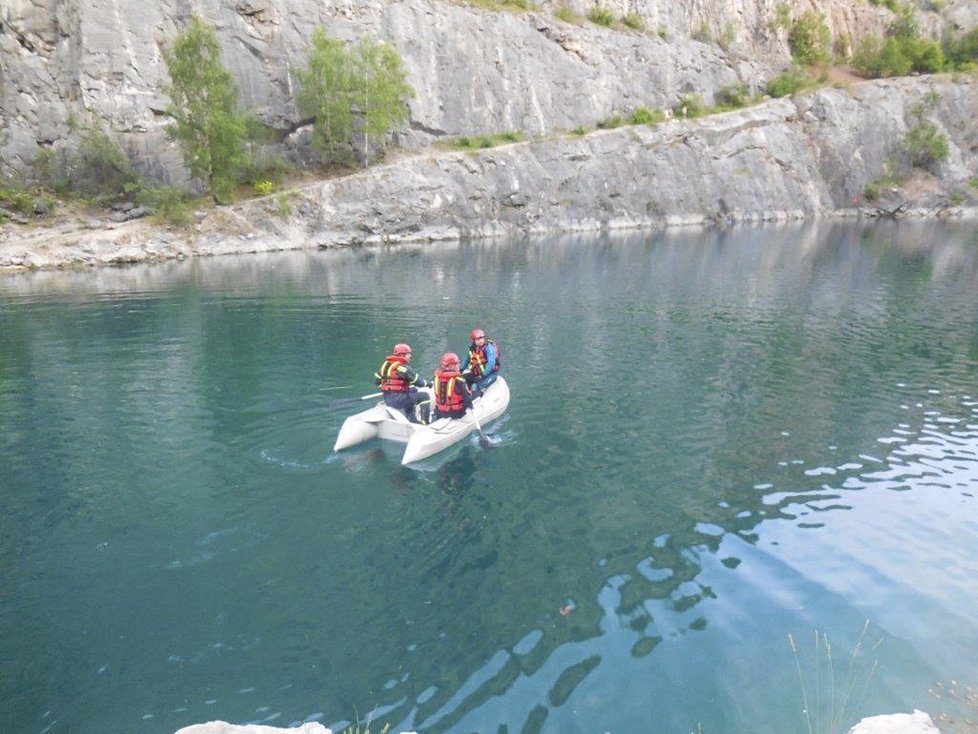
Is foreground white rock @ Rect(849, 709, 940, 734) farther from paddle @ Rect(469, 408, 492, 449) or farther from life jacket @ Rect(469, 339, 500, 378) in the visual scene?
life jacket @ Rect(469, 339, 500, 378)

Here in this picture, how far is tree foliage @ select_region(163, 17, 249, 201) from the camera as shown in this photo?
5372cm

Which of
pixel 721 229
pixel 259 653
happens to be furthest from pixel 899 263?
pixel 259 653

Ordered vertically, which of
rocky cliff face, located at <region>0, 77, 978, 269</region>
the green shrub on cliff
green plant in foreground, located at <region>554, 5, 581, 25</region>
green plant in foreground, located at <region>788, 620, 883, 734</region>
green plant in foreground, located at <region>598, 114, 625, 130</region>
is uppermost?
green plant in foreground, located at <region>554, 5, 581, 25</region>

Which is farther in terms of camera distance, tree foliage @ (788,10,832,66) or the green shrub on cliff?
tree foliage @ (788,10,832,66)

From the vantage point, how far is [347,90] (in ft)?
204

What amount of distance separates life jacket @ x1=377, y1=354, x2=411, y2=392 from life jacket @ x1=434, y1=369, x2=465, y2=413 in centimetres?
88

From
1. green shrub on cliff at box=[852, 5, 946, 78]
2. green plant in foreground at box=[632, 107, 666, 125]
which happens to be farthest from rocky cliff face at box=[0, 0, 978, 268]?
green shrub on cliff at box=[852, 5, 946, 78]

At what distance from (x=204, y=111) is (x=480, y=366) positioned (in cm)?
4886

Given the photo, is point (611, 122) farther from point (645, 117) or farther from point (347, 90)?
point (347, 90)

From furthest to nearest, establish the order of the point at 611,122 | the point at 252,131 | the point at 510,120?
the point at 611,122 → the point at 510,120 → the point at 252,131

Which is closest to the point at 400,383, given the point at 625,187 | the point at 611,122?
the point at 625,187

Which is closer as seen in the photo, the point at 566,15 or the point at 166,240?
the point at 166,240

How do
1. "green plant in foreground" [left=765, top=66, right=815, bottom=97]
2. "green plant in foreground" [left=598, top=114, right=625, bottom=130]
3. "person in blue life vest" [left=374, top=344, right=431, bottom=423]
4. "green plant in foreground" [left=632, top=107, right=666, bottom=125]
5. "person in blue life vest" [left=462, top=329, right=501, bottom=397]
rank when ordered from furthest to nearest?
"green plant in foreground" [left=765, top=66, right=815, bottom=97] → "green plant in foreground" [left=632, top=107, right=666, bottom=125] → "green plant in foreground" [left=598, top=114, right=625, bottom=130] → "person in blue life vest" [left=462, top=329, right=501, bottom=397] → "person in blue life vest" [left=374, top=344, right=431, bottom=423]

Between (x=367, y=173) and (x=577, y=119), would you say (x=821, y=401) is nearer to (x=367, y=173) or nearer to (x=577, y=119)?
(x=367, y=173)
